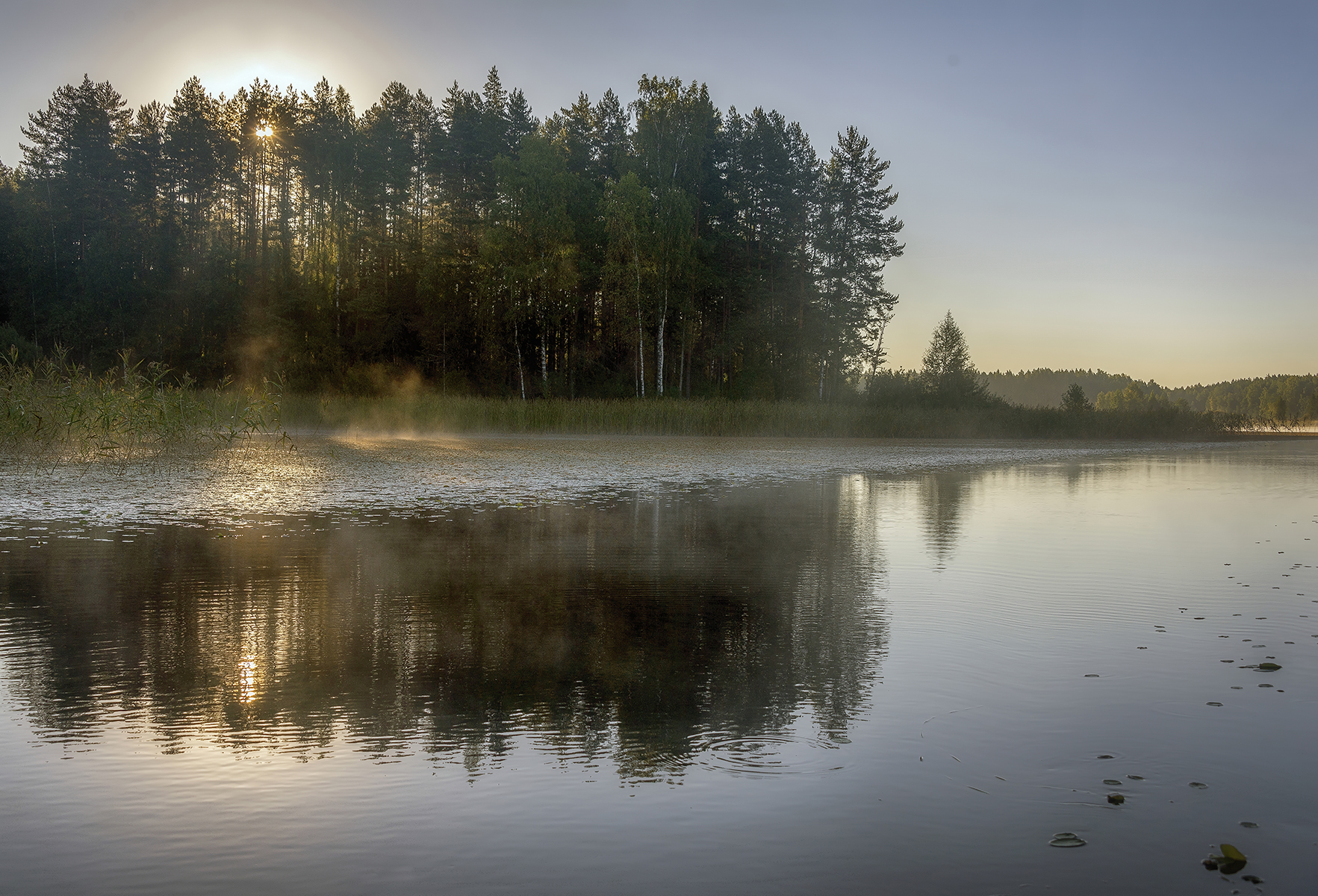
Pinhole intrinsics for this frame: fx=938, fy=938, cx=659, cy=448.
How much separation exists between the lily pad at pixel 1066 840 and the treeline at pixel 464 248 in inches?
1739

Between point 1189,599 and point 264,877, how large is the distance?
687 cm

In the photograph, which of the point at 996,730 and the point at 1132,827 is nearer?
the point at 1132,827

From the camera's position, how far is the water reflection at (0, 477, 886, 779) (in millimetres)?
3994

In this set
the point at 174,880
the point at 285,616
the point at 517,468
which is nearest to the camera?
the point at 174,880

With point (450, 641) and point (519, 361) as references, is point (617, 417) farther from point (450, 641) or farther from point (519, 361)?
point (450, 641)

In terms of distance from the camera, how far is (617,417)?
121 ft

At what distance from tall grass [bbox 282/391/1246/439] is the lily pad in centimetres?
3282

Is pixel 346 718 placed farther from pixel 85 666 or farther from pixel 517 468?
pixel 517 468

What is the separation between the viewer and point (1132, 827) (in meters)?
3.12

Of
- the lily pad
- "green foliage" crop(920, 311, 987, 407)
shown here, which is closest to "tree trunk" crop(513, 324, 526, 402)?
"green foliage" crop(920, 311, 987, 407)

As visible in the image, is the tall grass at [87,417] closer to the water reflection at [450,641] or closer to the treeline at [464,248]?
the water reflection at [450,641]

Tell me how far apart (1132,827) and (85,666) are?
489 cm

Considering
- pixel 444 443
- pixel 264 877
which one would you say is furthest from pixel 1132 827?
pixel 444 443

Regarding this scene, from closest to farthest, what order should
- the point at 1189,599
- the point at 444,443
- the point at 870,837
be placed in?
1. the point at 870,837
2. the point at 1189,599
3. the point at 444,443
